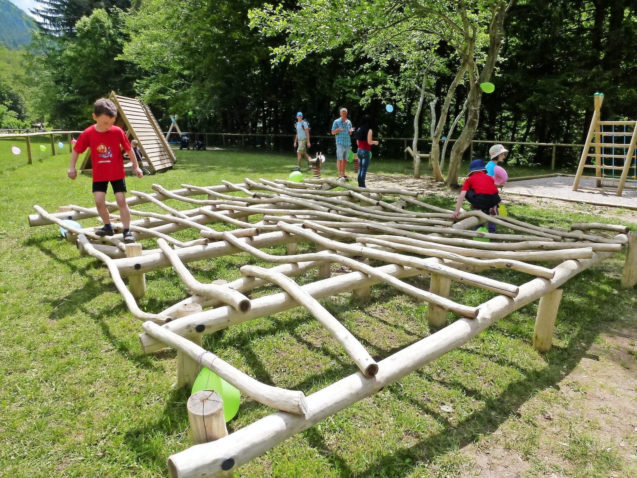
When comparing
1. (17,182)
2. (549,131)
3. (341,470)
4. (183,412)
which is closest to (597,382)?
(341,470)

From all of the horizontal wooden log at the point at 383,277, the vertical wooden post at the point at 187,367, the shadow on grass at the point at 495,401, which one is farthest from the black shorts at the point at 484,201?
the vertical wooden post at the point at 187,367

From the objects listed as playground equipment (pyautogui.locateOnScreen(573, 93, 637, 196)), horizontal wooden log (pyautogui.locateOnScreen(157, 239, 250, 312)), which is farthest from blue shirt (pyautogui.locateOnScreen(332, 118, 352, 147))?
horizontal wooden log (pyautogui.locateOnScreen(157, 239, 250, 312))

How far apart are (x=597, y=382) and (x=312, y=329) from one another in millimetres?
2104

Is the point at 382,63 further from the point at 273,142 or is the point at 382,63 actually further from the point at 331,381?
the point at 273,142

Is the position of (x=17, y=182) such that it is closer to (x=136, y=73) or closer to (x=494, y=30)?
(x=494, y=30)

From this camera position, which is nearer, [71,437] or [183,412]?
[71,437]

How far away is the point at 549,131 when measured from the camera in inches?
774

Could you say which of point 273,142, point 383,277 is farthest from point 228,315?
point 273,142

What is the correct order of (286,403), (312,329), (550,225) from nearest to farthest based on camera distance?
(286,403)
(312,329)
(550,225)

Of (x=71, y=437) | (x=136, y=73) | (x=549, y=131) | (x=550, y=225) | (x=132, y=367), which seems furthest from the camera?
(x=136, y=73)

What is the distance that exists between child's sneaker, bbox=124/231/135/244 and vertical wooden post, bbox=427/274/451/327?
318 cm

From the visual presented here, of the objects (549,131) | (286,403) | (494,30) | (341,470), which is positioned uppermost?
(494,30)

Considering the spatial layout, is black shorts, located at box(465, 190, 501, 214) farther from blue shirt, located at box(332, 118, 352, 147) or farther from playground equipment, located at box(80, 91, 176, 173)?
playground equipment, located at box(80, 91, 176, 173)

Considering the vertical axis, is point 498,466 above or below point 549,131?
below
